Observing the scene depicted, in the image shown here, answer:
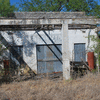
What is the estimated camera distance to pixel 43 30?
331 inches

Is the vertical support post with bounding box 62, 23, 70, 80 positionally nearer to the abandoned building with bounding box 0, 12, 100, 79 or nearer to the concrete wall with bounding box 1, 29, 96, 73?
the abandoned building with bounding box 0, 12, 100, 79

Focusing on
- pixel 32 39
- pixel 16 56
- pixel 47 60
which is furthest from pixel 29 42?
pixel 47 60

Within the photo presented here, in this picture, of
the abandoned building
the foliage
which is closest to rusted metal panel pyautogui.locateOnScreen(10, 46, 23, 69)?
the abandoned building

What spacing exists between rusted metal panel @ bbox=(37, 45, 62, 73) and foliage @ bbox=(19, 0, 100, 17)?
1038 cm

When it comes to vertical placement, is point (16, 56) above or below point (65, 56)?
below

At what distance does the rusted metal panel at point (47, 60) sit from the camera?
8.50 meters

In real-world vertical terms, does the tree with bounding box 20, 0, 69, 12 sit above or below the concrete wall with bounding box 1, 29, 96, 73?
above

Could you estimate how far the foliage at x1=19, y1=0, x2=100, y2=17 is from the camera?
1669 cm

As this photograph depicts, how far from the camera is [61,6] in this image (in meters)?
18.3

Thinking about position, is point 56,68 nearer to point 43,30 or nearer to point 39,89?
point 43,30

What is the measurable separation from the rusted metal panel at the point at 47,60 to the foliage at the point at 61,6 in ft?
34.1

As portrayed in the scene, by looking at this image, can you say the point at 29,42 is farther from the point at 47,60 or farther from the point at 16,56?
the point at 47,60

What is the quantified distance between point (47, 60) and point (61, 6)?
1258 cm

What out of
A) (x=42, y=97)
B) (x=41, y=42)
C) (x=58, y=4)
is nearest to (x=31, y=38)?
(x=41, y=42)
